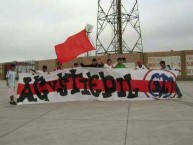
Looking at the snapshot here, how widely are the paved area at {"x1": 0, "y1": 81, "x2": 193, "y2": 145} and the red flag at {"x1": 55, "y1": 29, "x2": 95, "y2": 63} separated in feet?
11.1

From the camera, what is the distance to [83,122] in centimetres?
974

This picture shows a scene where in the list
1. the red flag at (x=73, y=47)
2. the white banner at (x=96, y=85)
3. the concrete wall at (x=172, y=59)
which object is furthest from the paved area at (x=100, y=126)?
the concrete wall at (x=172, y=59)

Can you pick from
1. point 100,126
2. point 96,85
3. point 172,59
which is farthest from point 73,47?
point 172,59

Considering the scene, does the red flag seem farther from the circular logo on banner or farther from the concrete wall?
the concrete wall

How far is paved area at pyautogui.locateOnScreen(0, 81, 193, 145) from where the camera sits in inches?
297

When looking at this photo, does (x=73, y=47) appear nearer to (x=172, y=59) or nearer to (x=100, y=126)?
(x=100, y=126)

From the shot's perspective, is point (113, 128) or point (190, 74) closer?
point (113, 128)

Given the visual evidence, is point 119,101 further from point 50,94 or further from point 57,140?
point 57,140

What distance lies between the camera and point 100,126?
29.7ft

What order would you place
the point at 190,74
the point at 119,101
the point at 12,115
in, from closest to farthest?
the point at 12,115 → the point at 119,101 → the point at 190,74

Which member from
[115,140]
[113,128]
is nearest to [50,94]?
[113,128]

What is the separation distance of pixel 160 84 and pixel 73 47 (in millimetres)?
3757

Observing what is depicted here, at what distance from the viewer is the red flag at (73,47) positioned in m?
15.6

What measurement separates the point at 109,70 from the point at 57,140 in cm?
842
